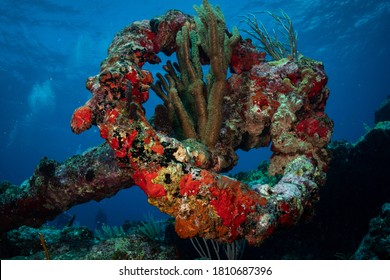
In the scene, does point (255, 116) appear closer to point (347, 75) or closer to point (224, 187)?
point (224, 187)

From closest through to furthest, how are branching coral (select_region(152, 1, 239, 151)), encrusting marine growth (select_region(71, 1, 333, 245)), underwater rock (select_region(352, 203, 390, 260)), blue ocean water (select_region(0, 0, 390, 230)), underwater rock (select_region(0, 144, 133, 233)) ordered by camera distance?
1. encrusting marine growth (select_region(71, 1, 333, 245))
2. underwater rock (select_region(352, 203, 390, 260))
3. branching coral (select_region(152, 1, 239, 151))
4. underwater rock (select_region(0, 144, 133, 233))
5. blue ocean water (select_region(0, 0, 390, 230))

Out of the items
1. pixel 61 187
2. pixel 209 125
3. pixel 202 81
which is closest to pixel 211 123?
pixel 209 125

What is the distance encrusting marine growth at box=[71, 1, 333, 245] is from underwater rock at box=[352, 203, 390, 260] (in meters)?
1.16

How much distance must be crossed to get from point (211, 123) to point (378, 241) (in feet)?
9.02

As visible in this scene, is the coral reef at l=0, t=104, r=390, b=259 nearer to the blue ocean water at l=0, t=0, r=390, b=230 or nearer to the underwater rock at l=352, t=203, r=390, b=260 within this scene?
the underwater rock at l=352, t=203, r=390, b=260

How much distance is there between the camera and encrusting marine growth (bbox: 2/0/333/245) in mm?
2393

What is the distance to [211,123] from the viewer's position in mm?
3570

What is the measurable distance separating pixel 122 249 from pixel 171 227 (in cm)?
254

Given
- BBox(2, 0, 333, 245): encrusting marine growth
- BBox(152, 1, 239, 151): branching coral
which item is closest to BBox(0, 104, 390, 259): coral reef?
BBox(2, 0, 333, 245): encrusting marine growth

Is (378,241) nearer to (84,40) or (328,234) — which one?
(328,234)

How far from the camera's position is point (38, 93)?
37.5m

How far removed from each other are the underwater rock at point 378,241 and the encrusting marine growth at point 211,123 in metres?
1.16

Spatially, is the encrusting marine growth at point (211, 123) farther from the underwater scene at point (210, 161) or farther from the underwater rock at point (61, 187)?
the underwater rock at point (61, 187)
